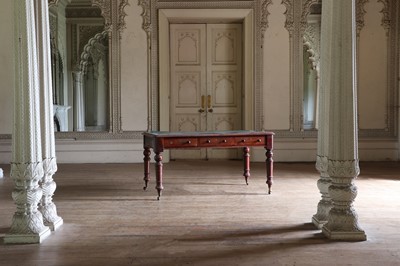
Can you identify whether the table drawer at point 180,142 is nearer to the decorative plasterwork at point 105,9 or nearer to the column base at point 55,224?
the column base at point 55,224

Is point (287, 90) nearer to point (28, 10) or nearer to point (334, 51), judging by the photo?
point (334, 51)

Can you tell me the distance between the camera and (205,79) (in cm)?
923

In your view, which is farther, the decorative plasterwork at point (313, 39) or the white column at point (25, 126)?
the decorative plasterwork at point (313, 39)

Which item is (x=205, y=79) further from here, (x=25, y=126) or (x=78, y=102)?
(x=25, y=126)

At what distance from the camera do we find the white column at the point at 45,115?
3846mm

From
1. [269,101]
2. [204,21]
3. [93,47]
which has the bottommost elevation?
[269,101]

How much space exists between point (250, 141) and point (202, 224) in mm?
1692

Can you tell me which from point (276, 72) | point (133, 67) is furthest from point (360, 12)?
point (133, 67)

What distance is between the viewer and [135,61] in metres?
8.95

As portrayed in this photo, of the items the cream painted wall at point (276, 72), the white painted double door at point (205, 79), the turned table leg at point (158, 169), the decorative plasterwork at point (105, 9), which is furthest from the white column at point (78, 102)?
the turned table leg at point (158, 169)

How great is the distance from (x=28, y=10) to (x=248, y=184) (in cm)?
386

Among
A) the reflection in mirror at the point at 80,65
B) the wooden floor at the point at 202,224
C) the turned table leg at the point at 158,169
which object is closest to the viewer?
the wooden floor at the point at 202,224

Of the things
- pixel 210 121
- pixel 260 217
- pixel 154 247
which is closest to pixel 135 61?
pixel 210 121

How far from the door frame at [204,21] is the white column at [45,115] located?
16.6ft
